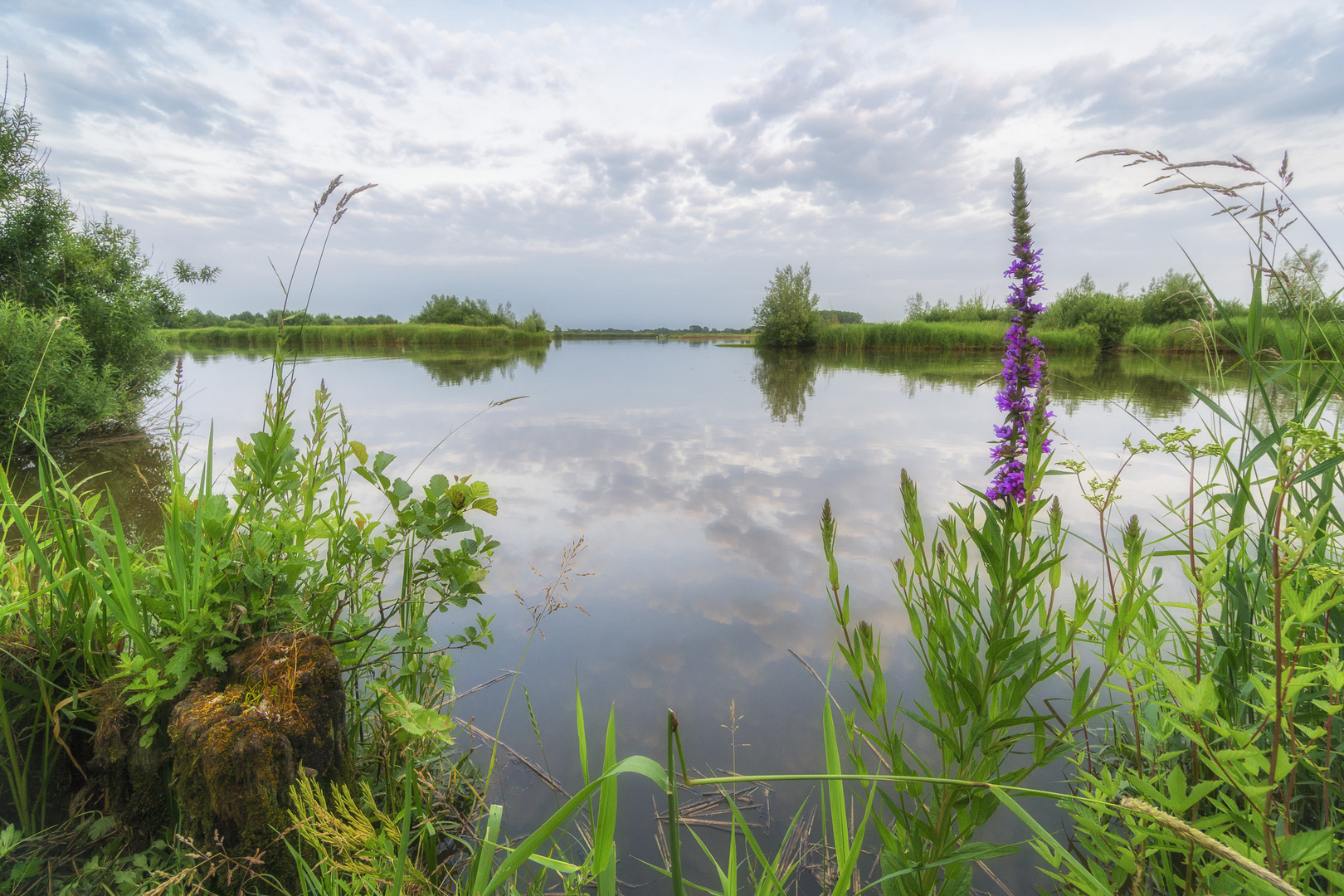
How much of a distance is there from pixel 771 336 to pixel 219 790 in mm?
27097

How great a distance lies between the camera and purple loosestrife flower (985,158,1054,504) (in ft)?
4.07

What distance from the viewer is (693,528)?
12.0 ft

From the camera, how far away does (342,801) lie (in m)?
1.17

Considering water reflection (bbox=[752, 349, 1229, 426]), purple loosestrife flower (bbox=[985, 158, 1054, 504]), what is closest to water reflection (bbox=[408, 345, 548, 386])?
water reflection (bbox=[752, 349, 1229, 426])

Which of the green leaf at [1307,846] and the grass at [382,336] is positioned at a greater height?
the grass at [382,336]

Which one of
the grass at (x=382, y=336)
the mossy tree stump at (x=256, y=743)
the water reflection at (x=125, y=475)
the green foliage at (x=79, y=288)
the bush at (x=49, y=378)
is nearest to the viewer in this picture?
the mossy tree stump at (x=256, y=743)

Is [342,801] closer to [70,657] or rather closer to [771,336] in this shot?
[70,657]

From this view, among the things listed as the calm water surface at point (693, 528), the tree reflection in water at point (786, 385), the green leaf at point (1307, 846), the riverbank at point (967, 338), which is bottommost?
the calm water surface at point (693, 528)

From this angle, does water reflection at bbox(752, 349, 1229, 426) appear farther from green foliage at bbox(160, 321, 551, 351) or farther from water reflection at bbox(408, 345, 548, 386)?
green foliage at bbox(160, 321, 551, 351)

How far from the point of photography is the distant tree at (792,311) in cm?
2538

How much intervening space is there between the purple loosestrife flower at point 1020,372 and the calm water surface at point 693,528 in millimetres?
524

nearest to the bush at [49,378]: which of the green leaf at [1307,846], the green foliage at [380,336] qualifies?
the green leaf at [1307,846]

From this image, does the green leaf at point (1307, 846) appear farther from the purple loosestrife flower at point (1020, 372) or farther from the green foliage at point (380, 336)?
the green foliage at point (380, 336)

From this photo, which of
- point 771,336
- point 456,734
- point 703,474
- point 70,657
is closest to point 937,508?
point 703,474
